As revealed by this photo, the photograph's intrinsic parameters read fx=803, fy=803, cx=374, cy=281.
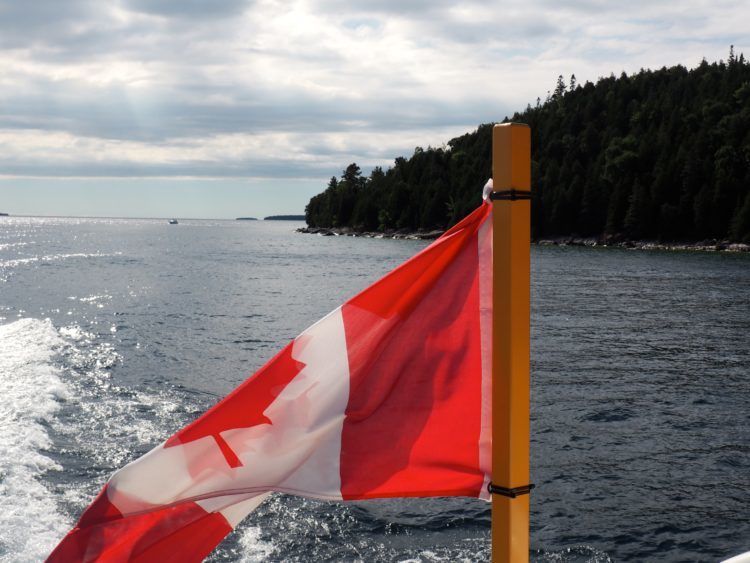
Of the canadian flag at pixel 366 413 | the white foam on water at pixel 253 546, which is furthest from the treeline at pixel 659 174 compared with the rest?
the canadian flag at pixel 366 413

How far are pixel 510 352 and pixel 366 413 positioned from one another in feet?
2.98

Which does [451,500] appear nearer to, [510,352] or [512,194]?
[510,352]

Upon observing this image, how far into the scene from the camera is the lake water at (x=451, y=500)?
13352 millimetres

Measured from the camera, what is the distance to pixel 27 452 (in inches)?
651

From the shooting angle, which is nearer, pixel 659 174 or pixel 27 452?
pixel 27 452

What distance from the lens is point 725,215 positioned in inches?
5246

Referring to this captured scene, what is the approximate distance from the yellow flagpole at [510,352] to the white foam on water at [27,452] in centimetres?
977

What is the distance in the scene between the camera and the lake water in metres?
13.4

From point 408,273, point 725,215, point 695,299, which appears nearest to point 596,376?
point 408,273

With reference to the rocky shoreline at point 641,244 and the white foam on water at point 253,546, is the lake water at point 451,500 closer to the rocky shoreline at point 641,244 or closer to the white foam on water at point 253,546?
the white foam on water at point 253,546

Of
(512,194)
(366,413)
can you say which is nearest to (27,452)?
(366,413)

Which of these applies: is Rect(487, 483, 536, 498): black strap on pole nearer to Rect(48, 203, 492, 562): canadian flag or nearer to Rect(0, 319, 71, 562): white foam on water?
Rect(48, 203, 492, 562): canadian flag

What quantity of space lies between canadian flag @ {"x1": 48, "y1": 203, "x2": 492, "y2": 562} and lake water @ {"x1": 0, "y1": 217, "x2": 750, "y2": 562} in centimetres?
876

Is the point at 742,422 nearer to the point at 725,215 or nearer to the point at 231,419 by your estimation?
the point at 231,419
